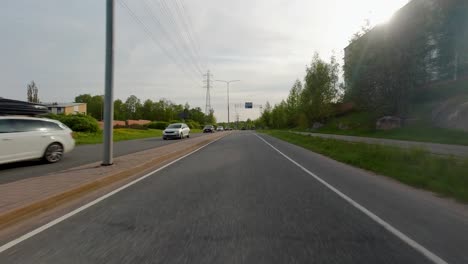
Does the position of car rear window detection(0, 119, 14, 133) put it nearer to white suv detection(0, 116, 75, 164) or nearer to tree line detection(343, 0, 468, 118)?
white suv detection(0, 116, 75, 164)

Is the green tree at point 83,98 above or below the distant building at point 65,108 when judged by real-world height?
above

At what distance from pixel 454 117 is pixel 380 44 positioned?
11.4m

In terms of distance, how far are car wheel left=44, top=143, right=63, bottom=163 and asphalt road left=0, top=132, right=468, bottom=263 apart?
249 inches

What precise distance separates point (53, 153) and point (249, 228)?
10.2 metres

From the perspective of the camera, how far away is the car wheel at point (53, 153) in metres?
10.9

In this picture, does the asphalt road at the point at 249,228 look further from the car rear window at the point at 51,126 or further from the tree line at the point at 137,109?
the tree line at the point at 137,109

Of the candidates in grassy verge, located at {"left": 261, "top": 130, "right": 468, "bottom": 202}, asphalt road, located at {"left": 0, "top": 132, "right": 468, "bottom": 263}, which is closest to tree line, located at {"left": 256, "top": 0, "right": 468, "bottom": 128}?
grassy verge, located at {"left": 261, "top": 130, "right": 468, "bottom": 202}

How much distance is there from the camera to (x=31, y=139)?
401 inches

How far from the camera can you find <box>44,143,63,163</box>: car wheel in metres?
10.9

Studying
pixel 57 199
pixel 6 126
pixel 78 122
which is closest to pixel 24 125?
pixel 6 126

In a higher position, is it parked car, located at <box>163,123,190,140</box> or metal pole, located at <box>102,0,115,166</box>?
metal pole, located at <box>102,0,115,166</box>

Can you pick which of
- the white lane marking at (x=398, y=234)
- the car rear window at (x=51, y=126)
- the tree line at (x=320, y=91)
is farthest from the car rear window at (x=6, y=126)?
the tree line at (x=320, y=91)

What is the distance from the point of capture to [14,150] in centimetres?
→ 955

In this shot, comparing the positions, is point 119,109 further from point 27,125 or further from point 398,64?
point 27,125
